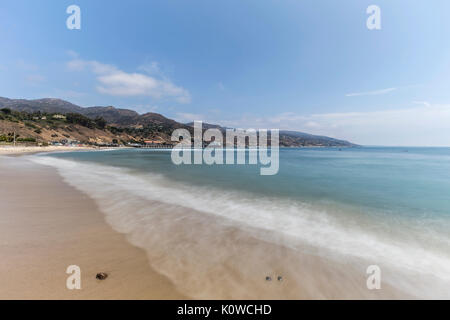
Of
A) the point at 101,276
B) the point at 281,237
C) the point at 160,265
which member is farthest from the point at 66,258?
the point at 281,237

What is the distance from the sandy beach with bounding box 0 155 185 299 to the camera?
10.1 ft

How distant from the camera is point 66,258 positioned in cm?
397

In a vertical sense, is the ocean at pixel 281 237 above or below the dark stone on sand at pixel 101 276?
below

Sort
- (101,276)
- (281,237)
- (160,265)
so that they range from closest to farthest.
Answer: (101,276), (160,265), (281,237)

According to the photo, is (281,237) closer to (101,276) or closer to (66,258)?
(101,276)

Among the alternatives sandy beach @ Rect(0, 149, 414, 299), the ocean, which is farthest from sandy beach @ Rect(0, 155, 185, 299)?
the ocean

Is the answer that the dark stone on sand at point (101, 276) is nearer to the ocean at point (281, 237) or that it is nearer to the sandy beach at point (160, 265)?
the sandy beach at point (160, 265)

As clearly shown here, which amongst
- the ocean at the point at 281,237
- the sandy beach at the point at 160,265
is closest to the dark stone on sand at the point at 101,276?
the sandy beach at the point at 160,265

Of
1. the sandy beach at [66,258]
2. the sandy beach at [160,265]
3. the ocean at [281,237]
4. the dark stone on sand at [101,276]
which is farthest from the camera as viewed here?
the ocean at [281,237]

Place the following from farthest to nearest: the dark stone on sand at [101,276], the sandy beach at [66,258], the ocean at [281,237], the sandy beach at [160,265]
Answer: the ocean at [281,237] < the dark stone on sand at [101,276] < the sandy beach at [160,265] < the sandy beach at [66,258]

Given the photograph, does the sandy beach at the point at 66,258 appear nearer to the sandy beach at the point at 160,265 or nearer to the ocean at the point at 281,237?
the sandy beach at the point at 160,265

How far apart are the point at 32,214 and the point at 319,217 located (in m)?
11.1

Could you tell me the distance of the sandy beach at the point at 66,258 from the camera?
308 cm

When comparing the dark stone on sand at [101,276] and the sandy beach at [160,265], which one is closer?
the sandy beach at [160,265]
